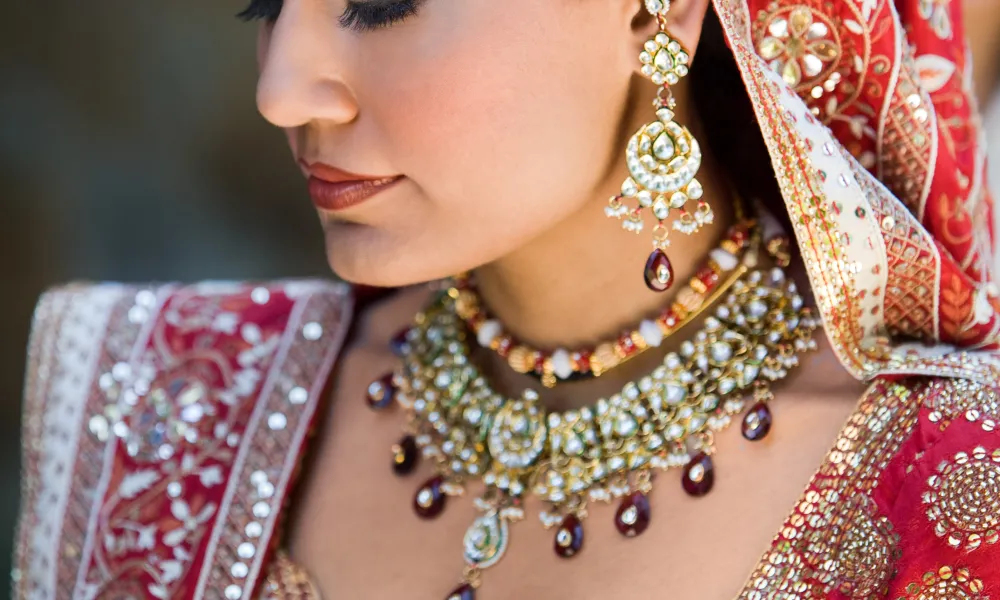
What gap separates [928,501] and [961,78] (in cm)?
43

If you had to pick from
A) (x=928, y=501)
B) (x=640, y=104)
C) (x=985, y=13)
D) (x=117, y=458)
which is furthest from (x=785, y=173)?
(x=985, y=13)

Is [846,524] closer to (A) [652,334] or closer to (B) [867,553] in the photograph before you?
(B) [867,553]

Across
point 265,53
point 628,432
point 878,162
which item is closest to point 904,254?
point 878,162

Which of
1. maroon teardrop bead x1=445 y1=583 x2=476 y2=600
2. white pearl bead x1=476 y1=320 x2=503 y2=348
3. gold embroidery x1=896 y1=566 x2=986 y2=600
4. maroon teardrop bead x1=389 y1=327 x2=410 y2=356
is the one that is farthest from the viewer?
maroon teardrop bead x1=389 y1=327 x2=410 y2=356

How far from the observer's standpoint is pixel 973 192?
3.68ft

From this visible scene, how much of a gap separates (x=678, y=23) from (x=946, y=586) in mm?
549

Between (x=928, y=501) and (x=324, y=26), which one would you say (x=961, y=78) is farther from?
(x=324, y=26)

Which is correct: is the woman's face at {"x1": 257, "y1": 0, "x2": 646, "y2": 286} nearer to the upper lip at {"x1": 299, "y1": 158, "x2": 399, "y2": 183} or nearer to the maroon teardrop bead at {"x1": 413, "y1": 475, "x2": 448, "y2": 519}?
the upper lip at {"x1": 299, "y1": 158, "x2": 399, "y2": 183}

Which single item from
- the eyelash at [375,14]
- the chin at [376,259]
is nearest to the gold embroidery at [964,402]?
the chin at [376,259]

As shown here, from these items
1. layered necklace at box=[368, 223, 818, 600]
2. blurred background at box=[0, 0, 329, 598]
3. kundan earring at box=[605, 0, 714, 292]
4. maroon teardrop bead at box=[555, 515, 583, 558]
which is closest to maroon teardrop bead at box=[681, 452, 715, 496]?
layered necklace at box=[368, 223, 818, 600]

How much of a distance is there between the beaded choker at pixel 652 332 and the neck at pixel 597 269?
0.01m

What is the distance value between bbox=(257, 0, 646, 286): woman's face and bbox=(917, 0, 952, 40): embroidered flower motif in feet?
0.91

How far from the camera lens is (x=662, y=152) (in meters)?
1.04

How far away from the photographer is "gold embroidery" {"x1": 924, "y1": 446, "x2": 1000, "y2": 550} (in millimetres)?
929
